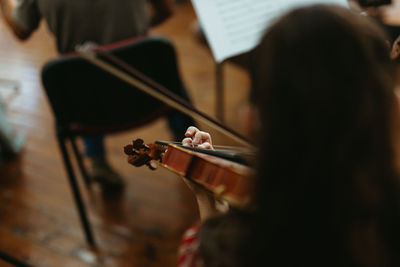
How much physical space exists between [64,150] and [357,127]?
3.23 feet

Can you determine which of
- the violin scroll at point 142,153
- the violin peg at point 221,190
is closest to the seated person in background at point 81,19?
the violin scroll at point 142,153

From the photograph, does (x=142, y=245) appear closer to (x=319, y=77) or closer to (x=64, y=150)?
(x=64, y=150)

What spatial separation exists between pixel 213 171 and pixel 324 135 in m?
0.23

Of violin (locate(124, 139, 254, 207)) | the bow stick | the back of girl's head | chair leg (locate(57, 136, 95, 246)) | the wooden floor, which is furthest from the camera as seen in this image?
the wooden floor

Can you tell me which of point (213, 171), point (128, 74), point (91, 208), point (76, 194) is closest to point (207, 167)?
point (213, 171)

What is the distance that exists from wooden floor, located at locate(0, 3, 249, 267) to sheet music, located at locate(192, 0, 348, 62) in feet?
1.40

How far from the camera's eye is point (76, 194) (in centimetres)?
128

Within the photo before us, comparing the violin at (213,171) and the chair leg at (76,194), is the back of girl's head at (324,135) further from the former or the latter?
the chair leg at (76,194)

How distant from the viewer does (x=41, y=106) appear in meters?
2.18

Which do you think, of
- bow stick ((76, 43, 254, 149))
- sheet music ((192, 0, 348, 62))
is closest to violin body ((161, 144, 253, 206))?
bow stick ((76, 43, 254, 149))

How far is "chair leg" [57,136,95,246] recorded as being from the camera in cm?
120

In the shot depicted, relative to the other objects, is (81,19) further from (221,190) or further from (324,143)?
(324,143)

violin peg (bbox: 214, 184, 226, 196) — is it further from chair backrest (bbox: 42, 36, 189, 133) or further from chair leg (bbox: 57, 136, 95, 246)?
chair leg (bbox: 57, 136, 95, 246)

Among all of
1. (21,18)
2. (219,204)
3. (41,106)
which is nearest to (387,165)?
(219,204)
